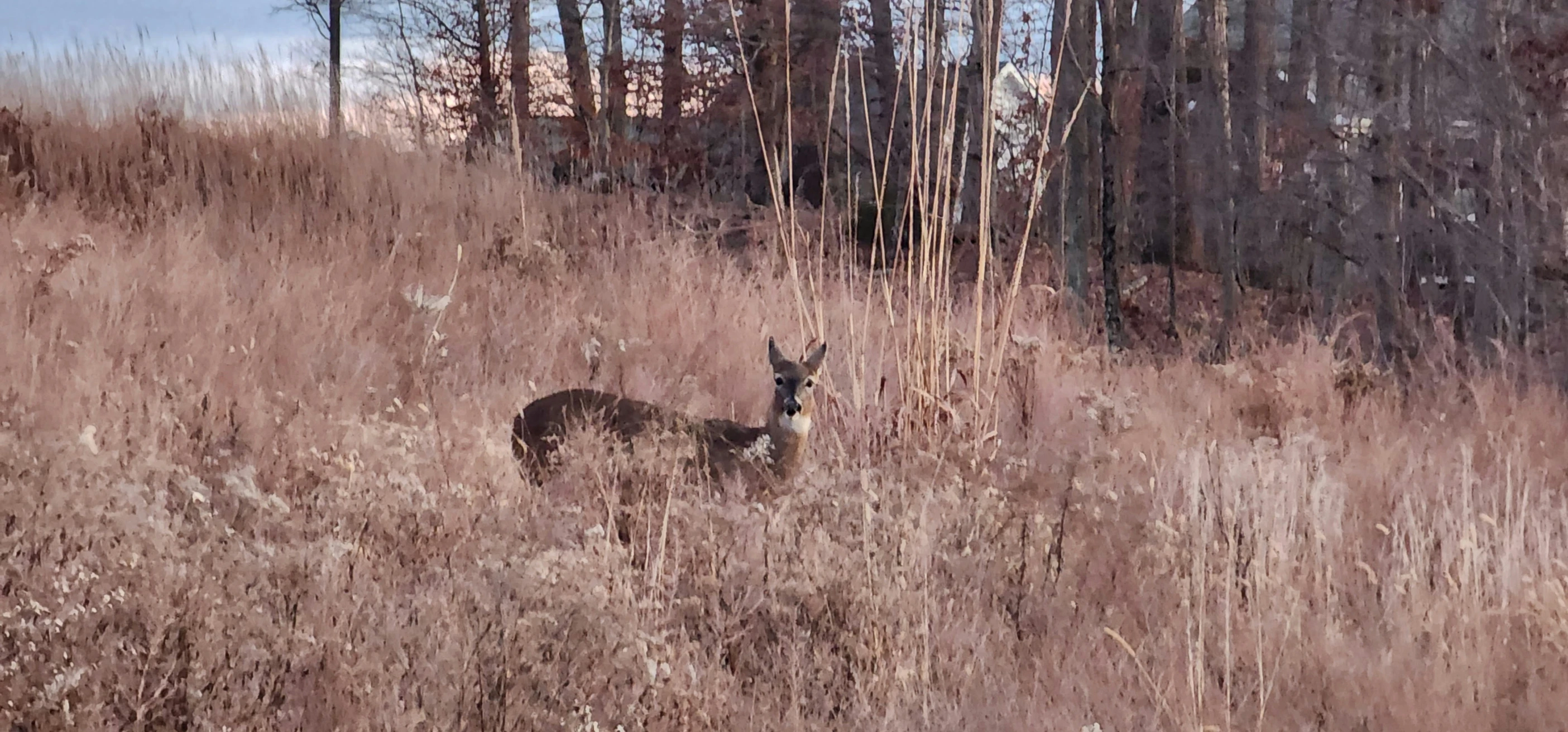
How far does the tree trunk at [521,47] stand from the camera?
43.1ft

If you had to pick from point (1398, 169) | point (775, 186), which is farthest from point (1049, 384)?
point (1398, 169)

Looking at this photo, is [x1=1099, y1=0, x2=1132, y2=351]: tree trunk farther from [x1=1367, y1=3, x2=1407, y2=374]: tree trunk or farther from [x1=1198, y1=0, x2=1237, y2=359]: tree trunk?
[x1=1367, y1=3, x2=1407, y2=374]: tree trunk

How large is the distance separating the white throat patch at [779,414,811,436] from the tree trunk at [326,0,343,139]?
15.9 ft

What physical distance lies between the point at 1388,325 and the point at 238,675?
958 centimetres

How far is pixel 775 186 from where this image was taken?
14.8ft

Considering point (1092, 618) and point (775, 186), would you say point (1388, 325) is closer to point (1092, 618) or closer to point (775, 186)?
point (775, 186)

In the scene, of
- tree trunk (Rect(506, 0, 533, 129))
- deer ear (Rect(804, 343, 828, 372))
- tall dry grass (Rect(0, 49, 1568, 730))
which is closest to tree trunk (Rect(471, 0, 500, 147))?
tree trunk (Rect(506, 0, 533, 129))

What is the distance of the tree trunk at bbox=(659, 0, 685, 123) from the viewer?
42.4 feet

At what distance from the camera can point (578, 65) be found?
13258 millimetres

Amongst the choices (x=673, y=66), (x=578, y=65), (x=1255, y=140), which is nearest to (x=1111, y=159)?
(x=1255, y=140)

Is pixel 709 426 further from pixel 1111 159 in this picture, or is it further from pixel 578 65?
pixel 578 65

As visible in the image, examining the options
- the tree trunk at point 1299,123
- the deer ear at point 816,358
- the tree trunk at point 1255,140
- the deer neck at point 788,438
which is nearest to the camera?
the deer neck at point 788,438

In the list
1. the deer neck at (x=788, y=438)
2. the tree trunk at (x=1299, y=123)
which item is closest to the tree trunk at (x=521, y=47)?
the tree trunk at (x=1299, y=123)

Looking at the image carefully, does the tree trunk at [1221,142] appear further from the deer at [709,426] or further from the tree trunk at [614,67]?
the tree trunk at [614,67]
